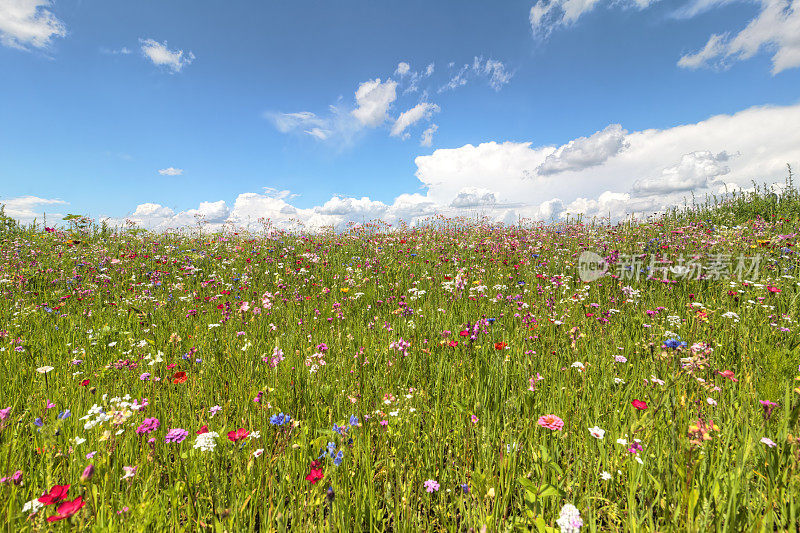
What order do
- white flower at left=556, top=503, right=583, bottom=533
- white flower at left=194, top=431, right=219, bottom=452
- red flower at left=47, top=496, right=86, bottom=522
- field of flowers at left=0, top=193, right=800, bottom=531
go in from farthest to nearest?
white flower at left=194, top=431, right=219, bottom=452
field of flowers at left=0, top=193, right=800, bottom=531
white flower at left=556, top=503, right=583, bottom=533
red flower at left=47, top=496, right=86, bottom=522

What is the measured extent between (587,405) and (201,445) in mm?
2579

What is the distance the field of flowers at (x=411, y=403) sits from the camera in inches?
63.5

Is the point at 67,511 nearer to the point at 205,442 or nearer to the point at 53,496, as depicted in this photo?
the point at 53,496

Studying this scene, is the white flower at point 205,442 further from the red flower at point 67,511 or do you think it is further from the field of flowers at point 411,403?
the red flower at point 67,511

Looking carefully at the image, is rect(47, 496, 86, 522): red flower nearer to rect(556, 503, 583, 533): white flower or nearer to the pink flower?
rect(556, 503, 583, 533): white flower

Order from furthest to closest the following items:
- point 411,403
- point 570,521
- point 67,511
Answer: point 411,403 → point 570,521 → point 67,511

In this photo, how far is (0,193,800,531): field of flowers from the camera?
161cm

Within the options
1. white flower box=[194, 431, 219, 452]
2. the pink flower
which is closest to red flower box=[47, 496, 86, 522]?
white flower box=[194, 431, 219, 452]

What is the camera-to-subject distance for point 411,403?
8.52 feet

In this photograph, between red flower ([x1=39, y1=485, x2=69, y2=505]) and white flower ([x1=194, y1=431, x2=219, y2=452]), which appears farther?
white flower ([x1=194, y1=431, x2=219, y2=452])

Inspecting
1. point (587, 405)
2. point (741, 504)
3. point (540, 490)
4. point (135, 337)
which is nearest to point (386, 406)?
point (540, 490)

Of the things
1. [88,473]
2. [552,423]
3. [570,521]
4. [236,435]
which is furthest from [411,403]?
[88,473]

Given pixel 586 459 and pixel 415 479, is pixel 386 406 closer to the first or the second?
pixel 415 479

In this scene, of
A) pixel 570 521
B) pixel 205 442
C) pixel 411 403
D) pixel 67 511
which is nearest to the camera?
pixel 67 511
